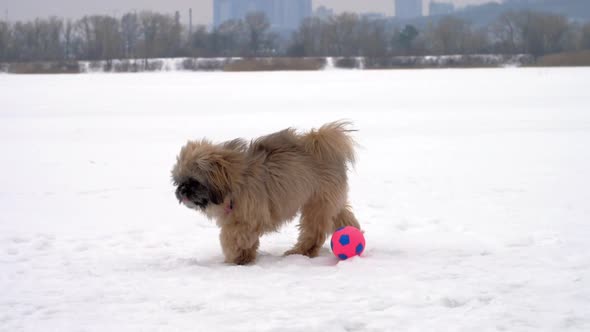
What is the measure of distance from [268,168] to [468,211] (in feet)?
9.28

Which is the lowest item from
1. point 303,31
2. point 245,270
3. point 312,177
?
point 245,270

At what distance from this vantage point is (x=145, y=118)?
66.0 feet

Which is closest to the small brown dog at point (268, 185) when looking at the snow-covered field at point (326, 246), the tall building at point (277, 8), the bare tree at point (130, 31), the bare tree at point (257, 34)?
the snow-covered field at point (326, 246)

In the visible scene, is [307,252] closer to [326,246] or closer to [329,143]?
[326,246]

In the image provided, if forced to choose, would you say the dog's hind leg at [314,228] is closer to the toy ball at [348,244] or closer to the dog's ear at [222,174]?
the toy ball at [348,244]

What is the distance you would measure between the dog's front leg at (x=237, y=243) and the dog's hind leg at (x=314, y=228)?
491 millimetres

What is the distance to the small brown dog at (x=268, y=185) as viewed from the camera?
19.4ft

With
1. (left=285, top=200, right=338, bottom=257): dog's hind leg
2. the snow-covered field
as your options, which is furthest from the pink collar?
(left=285, top=200, right=338, bottom=257): dog's hind leg

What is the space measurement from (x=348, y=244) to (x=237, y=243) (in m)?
0.97

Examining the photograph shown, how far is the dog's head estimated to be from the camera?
230 inches

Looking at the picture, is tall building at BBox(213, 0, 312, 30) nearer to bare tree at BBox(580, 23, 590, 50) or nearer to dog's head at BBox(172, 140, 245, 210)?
bare tree at BBox(580, 23, 590, 50)

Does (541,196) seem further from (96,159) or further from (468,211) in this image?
(96,159)

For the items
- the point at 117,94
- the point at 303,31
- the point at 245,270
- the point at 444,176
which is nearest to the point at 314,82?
the point at 117,94

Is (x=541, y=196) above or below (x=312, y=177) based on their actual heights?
below
